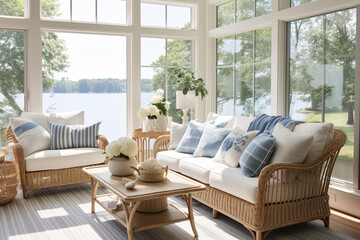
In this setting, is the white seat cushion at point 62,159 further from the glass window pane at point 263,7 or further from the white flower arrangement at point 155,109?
the glass window pane at point 263,7

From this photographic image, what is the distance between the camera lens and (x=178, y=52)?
6344 mm

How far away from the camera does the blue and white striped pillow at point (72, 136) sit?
4.80 metres

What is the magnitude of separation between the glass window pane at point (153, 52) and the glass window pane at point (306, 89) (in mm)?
2286

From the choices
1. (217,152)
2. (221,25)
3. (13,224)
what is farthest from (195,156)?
(221,25)

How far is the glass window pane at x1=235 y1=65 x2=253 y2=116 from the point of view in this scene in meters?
5.38

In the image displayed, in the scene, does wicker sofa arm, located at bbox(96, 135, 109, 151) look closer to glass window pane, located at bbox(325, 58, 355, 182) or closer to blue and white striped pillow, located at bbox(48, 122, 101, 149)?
blue and white striped pillow, located at bbox(48, 122, 101, 149)

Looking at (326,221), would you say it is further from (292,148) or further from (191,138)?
(191,138)

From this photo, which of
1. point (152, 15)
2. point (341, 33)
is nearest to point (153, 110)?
point (152, 15)

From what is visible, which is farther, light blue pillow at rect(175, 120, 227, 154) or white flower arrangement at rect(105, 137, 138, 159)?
light blue pillow at rect(175, 120, 227, 154)

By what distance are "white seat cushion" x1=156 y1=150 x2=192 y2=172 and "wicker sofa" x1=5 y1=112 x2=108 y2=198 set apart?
0.80 m

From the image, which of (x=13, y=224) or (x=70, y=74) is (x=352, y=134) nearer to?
(x=13, y=224)

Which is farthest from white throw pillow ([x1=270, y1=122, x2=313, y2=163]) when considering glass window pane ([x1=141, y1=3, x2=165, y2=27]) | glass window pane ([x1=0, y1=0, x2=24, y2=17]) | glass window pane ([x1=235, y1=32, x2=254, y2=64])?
glass window pane ([x1=0, y1=0, x2=24, y2=17])

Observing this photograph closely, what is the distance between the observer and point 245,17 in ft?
17.9

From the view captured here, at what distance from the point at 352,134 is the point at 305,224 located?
3.52 ft
